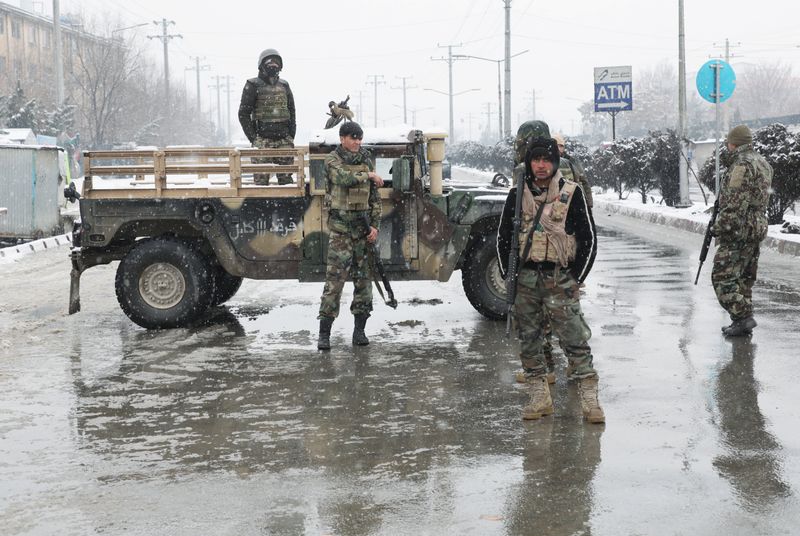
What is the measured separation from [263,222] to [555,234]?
4.12 metres

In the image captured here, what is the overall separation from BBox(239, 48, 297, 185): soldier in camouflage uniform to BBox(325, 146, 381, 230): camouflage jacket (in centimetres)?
213

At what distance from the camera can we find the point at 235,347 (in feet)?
29.3

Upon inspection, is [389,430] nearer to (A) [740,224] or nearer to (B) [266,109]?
(A) [740,224]

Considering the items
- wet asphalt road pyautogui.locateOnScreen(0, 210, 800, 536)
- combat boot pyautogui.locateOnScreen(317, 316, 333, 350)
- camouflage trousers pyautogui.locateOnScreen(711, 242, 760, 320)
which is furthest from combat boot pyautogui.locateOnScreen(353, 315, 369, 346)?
camouflage trousers pyautogui.locateOnScreen(711, 242, 760, 320)

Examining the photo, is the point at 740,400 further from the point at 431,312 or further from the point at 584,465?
the point at 431,312

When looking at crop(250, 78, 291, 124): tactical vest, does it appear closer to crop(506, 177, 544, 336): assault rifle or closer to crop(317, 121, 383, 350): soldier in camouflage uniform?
crop(317, 121, 383, 350): soldier in camouflage uniform

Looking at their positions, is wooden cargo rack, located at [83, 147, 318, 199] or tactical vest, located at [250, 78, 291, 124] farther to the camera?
tactical vest, located at [250, 78, 291, 124]

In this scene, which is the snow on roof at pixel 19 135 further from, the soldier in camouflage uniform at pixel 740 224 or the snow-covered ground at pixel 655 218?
the soldier in camouflage uniform at pixel 740 224

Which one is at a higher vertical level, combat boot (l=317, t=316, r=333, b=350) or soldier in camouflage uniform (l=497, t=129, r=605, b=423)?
soldier in camouflage uniform (l=497, t=129, r=605, b=423)

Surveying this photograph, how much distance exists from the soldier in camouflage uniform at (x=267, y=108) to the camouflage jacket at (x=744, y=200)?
4.07m

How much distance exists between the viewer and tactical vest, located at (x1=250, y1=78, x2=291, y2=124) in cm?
1076

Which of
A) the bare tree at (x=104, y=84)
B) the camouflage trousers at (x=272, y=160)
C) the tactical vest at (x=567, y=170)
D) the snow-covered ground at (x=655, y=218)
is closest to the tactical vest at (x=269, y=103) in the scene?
the camouflage trousers at (x=272, y=160)

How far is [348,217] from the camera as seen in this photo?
865 cm

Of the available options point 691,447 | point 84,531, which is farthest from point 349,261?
point 84,531
